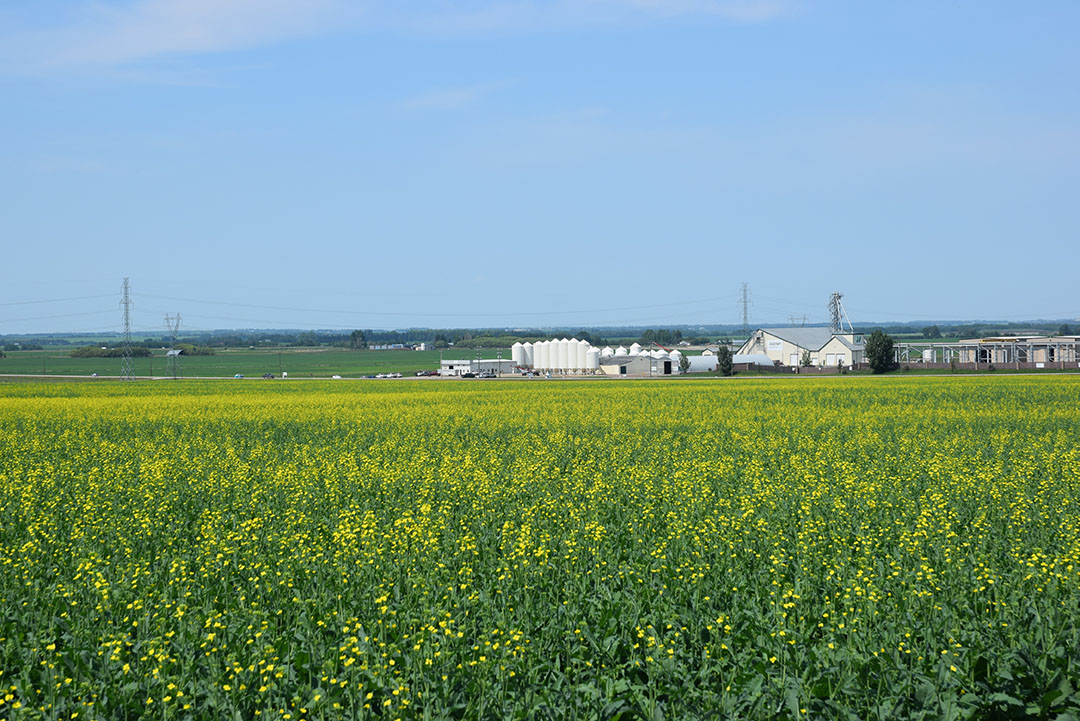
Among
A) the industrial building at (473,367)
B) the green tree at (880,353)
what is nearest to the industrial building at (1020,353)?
the green tree at (880,353)

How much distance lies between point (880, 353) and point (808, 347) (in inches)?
953

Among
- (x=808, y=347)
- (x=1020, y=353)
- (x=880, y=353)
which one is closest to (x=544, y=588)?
(x=880, y=353)

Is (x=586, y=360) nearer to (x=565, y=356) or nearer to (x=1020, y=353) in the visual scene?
(x=565, y=356)

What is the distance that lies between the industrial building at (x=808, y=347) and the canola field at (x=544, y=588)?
318 feet

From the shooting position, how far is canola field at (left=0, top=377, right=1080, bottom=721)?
275 inches

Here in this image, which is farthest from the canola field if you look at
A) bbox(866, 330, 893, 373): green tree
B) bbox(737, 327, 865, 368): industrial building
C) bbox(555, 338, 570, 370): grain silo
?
bbox(555, 338, 570, 370): grain silo

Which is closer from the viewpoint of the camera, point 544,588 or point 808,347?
point 544,588

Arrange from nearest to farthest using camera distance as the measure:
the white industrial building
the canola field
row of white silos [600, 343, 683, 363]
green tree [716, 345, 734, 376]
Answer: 1. the canola field
2. green tree [716, 345, 734, 376]
3. the white industrial building
4. row of white silos [600, 343, 683, 363]

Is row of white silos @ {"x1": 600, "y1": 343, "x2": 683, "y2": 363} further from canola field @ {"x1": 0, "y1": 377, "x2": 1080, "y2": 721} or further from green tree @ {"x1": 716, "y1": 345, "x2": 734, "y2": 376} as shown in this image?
canola field @ {"x1": 0, "y1": 377, "x2": 1080, "y2": 721}

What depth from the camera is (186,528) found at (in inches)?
524

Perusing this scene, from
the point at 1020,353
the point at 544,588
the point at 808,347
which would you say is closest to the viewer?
the point at 544,588

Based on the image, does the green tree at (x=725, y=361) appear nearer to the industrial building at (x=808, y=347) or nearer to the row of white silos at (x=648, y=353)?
the industrial building at (x=808, y=347)

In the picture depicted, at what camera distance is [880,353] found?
311 ft

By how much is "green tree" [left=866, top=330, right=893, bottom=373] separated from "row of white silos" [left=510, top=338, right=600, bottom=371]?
136 feet
